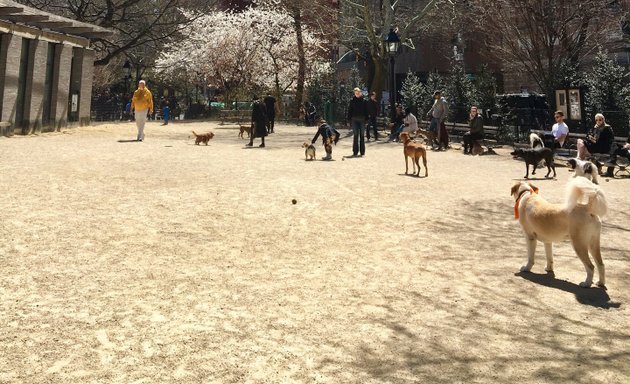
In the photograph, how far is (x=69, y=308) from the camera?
191 inches

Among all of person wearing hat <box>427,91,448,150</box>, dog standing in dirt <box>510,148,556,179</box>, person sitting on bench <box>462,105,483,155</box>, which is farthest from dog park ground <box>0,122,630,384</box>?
person wearing hat <box>427,91,448,150</box>

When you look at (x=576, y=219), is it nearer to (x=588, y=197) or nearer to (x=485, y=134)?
(x=588, y=197)

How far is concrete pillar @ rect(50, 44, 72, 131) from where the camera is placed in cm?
2312

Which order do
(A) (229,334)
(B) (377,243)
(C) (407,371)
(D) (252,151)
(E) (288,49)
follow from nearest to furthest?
(C) (407,371) < (A) (229,334) < (B) (377,243) < (D) (252,151) < (E) (288,49)

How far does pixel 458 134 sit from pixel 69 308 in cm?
2208

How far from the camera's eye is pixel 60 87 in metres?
23.5

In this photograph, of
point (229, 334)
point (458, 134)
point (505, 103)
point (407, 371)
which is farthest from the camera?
point (458, 134)

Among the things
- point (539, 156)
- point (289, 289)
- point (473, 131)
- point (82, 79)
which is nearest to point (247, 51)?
point (82, 79)

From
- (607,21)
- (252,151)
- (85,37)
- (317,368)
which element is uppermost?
(607,21)

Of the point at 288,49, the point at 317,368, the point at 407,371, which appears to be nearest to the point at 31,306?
the point at 317,368

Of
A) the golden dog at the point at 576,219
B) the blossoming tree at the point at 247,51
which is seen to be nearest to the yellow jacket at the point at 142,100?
the golden dog at the point at 576,219

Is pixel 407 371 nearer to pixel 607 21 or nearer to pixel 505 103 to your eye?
pixel 505 103

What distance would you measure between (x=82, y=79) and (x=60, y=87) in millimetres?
1920

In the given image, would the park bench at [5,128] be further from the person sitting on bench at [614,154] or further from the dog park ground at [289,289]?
the person sitting on bench at [614,154]
